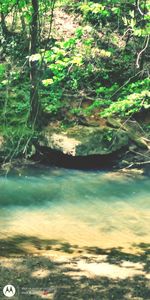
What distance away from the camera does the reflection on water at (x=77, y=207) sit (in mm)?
8750

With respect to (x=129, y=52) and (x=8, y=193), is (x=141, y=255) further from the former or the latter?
(x=129, y=52)

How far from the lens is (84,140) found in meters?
14.5

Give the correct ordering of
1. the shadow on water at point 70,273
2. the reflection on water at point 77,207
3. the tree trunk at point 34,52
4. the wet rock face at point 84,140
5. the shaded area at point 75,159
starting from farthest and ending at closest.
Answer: the shaded area at point 75,159, the wet rock face at point 84,140, the reflection on water at point 77,207, the shadow on water at point 70,273, the tree trunk at point 34,52

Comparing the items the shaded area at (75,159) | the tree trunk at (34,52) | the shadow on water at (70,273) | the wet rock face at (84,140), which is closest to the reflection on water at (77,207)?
the shadow on water at (70,273)

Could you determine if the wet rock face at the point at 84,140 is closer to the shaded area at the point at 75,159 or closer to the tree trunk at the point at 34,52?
the shaded area at the point at 75,159

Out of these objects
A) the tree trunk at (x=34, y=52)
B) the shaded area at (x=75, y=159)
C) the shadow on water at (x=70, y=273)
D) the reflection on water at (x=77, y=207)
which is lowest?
the shaded area at (x=75, y=159)

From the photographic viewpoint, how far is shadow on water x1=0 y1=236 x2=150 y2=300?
19.0ft

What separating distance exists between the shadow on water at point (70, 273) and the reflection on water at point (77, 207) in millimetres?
491

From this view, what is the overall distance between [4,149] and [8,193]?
3.00 m

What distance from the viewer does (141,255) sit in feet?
25.1

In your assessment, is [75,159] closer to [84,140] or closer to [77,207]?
[84,140]

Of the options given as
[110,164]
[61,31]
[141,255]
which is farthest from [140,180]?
[61,31]

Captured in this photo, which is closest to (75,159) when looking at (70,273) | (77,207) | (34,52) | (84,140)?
(84,140)

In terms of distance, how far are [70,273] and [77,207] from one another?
13.8 feet
